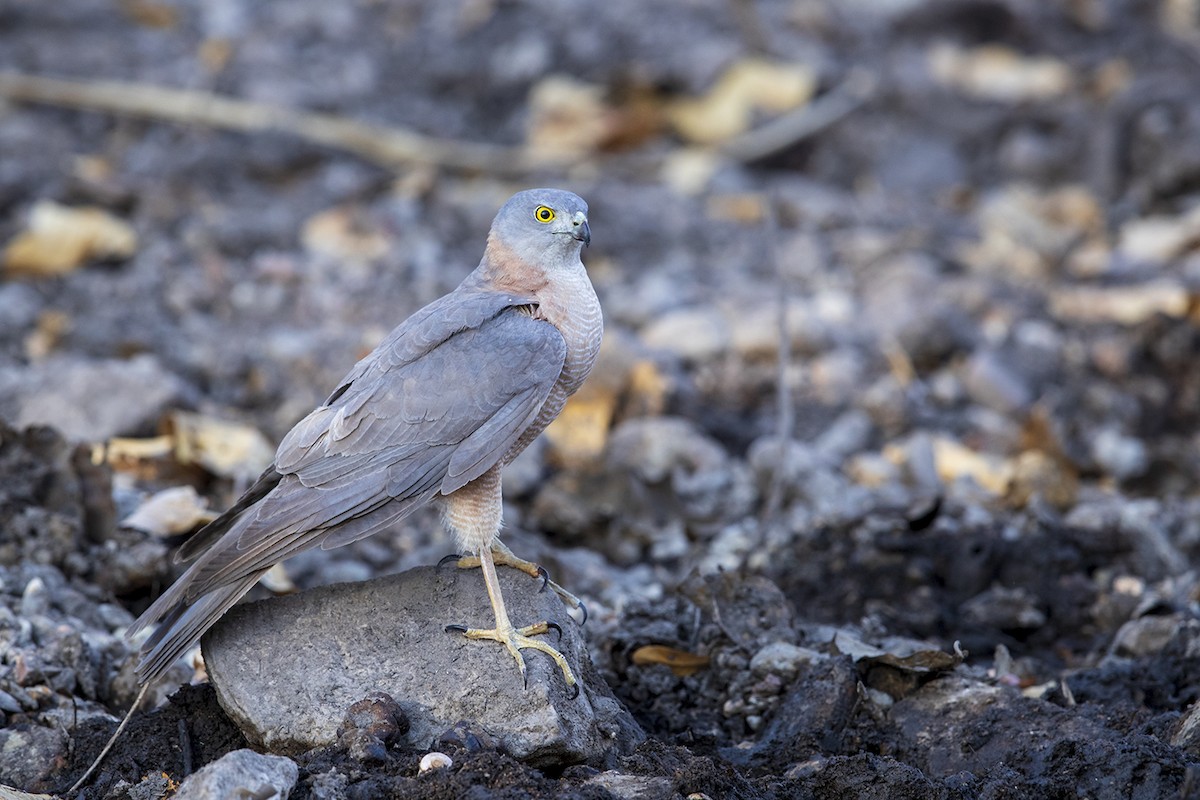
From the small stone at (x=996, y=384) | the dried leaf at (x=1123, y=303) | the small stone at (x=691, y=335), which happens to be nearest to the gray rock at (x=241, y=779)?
the small stone at (x=691, y=335)

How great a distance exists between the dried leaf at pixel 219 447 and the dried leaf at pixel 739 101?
19.8 ft

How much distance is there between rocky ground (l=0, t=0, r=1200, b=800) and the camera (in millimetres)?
4449

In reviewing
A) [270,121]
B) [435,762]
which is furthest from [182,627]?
[270,121]

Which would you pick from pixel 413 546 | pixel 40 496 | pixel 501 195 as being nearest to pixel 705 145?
pixel 501 195

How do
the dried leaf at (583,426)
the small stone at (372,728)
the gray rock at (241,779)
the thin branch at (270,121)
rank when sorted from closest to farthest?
the gray rock at (241,779) < the small stone at (372,728) < the dried leaf at (583,426) < the thin branch at (270,121)

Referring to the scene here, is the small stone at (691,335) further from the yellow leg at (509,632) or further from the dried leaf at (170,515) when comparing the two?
the yellow leg at (509,632)

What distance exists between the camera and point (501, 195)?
35.3 feet

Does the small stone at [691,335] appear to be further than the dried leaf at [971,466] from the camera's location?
Yes

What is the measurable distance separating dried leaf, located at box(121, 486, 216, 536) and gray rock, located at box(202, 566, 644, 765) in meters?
1.43

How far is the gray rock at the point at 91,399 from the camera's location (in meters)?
6.82

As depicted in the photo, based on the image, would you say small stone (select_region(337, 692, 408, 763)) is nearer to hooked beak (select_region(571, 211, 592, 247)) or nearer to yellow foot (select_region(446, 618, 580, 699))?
yellow foot (select_region(446, 618, 580, 699))

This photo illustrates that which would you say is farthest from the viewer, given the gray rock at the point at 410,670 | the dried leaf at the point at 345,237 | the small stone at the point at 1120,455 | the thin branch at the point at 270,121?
the thin branch at the point at 270,121

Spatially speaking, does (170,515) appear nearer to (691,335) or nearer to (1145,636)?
(691,335)

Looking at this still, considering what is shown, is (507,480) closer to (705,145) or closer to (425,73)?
(705,145)
